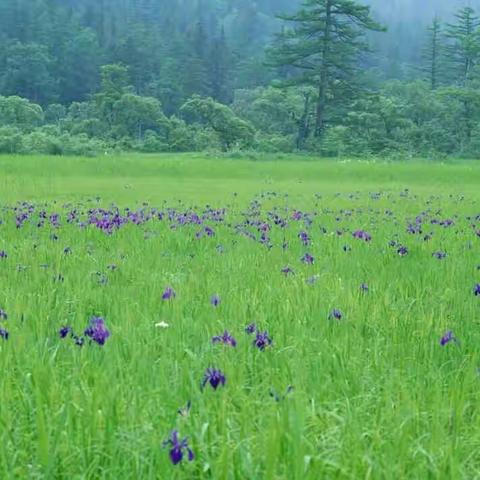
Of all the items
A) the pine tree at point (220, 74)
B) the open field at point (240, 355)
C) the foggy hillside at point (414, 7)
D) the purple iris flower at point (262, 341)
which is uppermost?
the foggy hillside at point (414, 7)

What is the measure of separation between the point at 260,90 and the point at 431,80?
17943mm

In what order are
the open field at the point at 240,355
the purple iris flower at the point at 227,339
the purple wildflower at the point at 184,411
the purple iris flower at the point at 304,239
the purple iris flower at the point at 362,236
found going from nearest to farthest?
1. the open field at the point at 240,355
2. the purple wildflower at the point at 184,411
3. the purple iris flower at the point at 227,339
4. the purple iris flower at the point at 304,239
5. the purple iris flower at the point at 362,236

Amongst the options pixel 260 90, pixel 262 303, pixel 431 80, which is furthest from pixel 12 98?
pixel 262 303

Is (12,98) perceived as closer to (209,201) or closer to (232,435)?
(209,201)

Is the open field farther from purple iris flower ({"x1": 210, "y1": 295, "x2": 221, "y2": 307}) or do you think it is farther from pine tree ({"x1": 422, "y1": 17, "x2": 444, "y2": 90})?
pine tree ({"x1": 422, "y1": 17, "x2": 444, "y2": 90})

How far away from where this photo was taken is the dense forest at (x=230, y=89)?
38.9 m

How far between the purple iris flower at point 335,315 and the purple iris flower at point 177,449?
152 cm

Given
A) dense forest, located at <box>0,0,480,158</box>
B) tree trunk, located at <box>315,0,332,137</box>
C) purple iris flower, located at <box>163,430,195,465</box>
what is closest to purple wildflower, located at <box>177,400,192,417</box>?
purple iris flower, located at <box>163,430,195,465</box>

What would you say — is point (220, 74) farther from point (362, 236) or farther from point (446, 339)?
point (446, 339)

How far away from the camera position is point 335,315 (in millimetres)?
3146

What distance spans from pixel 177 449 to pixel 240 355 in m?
1.03

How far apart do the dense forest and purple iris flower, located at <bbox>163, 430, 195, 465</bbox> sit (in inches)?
1100

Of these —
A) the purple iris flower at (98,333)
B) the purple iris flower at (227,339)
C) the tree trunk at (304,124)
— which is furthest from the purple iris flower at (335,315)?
the tree trunk at (304,124)

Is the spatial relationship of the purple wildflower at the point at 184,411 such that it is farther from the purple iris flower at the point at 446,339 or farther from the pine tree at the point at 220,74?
the pine tree at the point at 220,74
